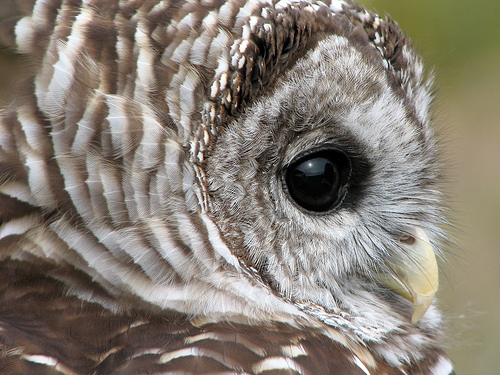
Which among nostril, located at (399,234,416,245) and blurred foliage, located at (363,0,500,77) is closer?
nostril, located at (399,234,416,245)

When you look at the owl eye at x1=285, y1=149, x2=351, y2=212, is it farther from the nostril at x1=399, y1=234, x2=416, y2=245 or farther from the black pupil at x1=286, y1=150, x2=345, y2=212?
the nostril at x1=399, y1=234, x2=416, y2=245

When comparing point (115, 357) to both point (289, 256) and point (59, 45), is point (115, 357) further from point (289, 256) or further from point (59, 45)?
point (59, 45)

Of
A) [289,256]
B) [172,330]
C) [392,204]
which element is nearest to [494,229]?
[392,204]

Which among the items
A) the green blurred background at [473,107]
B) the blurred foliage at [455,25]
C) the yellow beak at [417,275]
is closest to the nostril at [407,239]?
the yellow beak at [417,275]

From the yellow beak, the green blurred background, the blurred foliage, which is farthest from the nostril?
the blurred foliage

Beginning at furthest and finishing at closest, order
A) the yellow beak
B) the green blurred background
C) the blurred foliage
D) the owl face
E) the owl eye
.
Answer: the blurred foliage, the green blurred background, the yellow beak, the owl eye, the owl face

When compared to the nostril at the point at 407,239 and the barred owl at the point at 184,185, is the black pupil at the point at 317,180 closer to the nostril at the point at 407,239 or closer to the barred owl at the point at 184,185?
the barred owl at the point at 184,185

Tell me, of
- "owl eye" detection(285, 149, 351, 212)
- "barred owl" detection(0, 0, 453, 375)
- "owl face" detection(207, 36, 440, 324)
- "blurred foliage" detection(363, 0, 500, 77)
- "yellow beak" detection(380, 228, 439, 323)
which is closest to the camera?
"barred owl" detection(0, 0, 453, 375)
